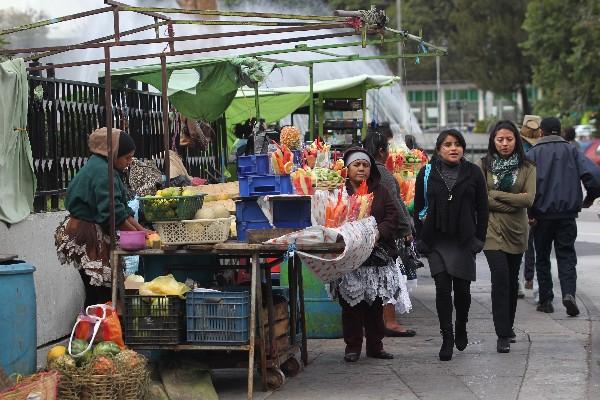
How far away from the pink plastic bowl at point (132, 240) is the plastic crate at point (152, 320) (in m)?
0.33

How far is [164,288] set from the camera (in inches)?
313

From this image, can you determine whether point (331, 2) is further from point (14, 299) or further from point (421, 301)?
point (14, 299)

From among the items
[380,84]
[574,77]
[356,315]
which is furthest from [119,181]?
[574,77]

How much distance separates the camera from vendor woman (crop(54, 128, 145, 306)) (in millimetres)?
8219

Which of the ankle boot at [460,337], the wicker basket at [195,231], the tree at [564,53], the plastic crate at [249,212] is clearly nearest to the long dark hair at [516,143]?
the ankle boot at [460,337]

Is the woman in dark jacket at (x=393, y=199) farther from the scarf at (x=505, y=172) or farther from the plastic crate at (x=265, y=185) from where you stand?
the plastic crate at (x=265, y=185)

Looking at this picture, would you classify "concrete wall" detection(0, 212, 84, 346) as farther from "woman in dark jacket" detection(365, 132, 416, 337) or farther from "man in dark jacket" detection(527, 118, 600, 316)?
"man in dark jacket" detection(527, 118, 600, 316)

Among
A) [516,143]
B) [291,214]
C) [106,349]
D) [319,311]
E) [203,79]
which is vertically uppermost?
[203,79]

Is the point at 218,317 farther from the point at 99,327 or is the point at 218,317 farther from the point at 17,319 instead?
the point at 17,319

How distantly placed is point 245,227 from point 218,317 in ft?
2.22

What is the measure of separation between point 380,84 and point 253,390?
366 inches

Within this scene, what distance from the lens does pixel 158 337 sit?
7.93 m

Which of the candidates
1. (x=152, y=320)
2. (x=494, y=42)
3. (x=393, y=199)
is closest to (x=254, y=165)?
(x=152, y=320)

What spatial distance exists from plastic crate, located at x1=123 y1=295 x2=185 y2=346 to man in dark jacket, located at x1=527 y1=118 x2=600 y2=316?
4753 mm
